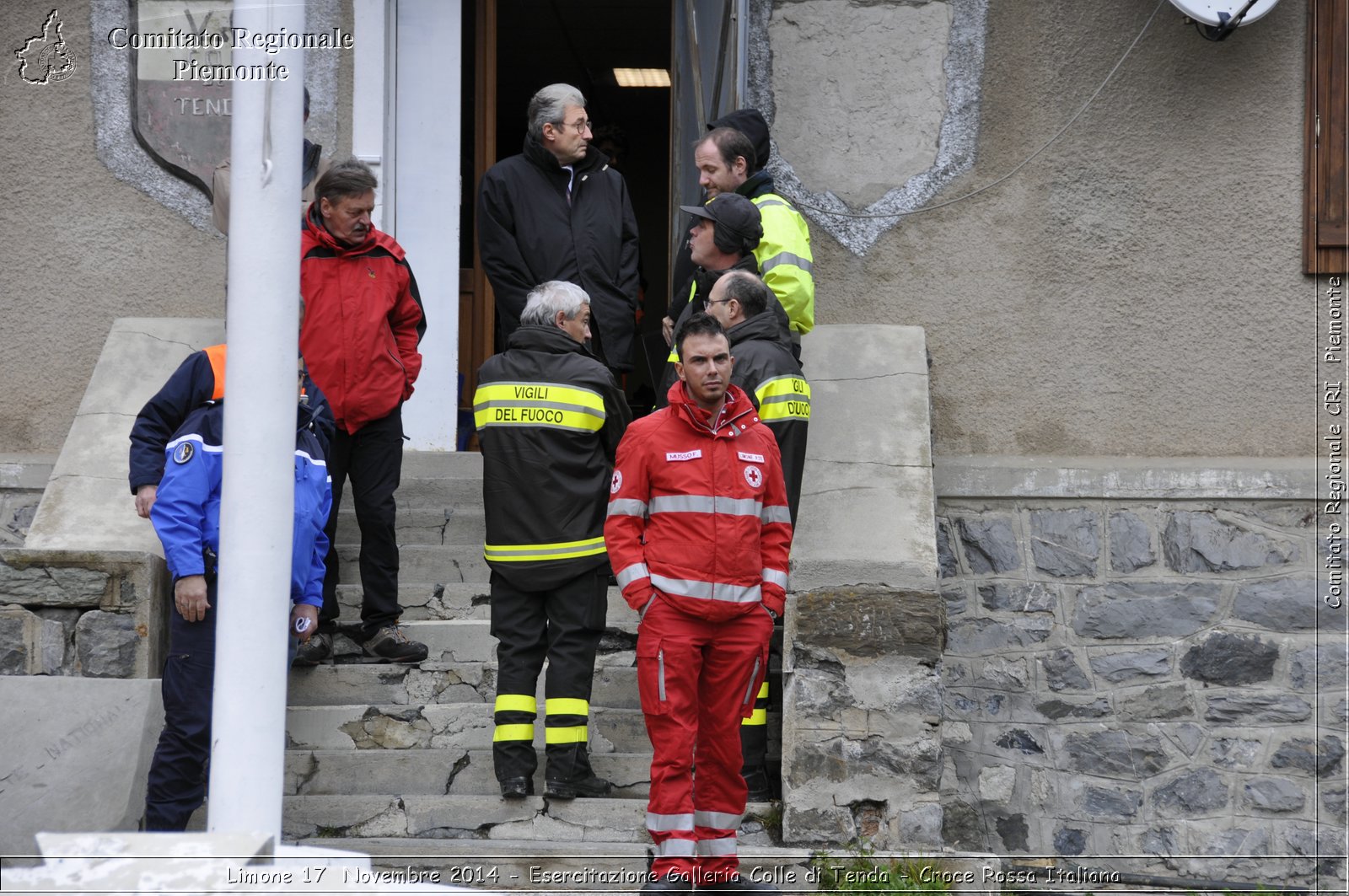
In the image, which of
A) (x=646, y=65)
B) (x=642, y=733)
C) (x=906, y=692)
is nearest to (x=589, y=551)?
(x=642, y=733)

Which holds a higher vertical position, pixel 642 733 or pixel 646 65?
pixel 646 65

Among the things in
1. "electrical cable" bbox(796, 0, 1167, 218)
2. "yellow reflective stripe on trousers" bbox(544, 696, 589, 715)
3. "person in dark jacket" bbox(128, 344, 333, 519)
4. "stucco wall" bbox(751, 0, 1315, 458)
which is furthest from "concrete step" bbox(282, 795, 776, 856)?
"electrical cable" bbox(796, 0, 1167, 218)

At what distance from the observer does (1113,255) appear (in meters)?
6.94

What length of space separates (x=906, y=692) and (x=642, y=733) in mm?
1083

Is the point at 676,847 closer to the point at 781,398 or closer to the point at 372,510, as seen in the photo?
the point at 781,398

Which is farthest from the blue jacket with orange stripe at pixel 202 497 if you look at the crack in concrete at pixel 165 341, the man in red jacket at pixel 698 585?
the crack in concrete at pixel 165 341

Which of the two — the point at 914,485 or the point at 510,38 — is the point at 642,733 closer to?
the point at 914,485

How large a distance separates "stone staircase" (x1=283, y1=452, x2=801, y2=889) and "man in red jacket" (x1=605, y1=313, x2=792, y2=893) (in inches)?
14.0

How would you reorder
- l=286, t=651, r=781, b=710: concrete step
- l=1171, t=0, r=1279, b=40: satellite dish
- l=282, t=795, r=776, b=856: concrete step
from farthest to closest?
l=1171, t=0, r=1279, b=40: satellite dish, l=286, t=651, r=781, b=710: concrete step, l=282, t=795, r=776, b=856: concrete step

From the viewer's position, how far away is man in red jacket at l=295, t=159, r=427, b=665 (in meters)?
5.35

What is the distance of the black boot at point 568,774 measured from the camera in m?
4.70

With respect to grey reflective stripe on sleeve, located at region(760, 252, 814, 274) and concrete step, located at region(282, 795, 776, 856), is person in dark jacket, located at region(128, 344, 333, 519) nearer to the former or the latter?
A: concrete step, located at region(282, 795, 776, 856)

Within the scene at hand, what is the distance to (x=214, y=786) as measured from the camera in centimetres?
309

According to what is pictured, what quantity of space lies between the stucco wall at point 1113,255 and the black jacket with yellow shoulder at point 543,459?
244 centimetres
